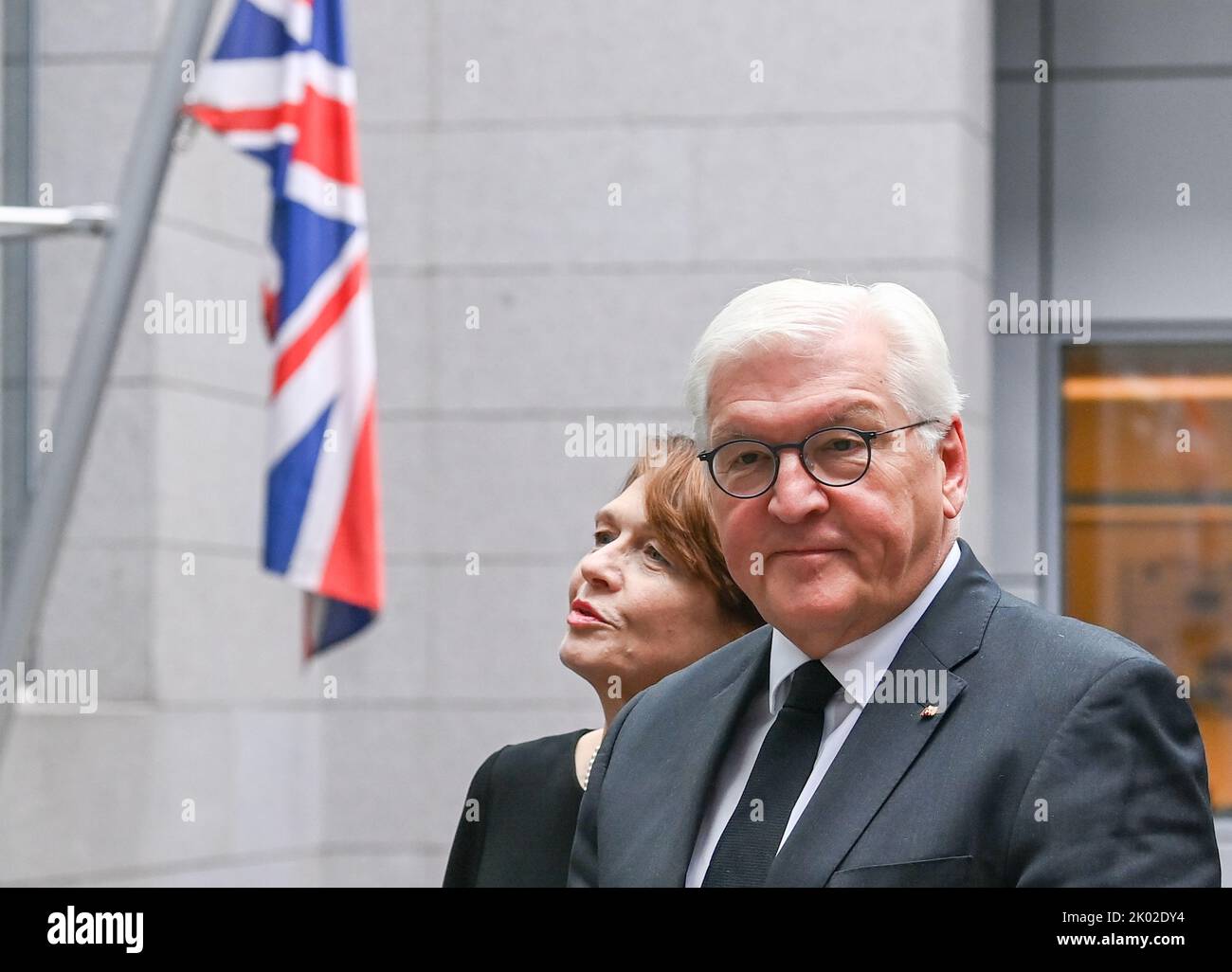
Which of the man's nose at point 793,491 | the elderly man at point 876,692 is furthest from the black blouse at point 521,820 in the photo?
the man's nose at point 793,491

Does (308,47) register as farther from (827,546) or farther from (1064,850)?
(1064,850)

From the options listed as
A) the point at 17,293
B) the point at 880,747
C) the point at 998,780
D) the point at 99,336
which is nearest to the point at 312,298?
the point at 99,336

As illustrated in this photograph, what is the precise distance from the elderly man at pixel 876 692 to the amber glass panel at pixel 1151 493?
501cm

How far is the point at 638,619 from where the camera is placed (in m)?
2.61

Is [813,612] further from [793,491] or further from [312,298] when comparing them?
[312,298]

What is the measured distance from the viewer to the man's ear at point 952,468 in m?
2.00

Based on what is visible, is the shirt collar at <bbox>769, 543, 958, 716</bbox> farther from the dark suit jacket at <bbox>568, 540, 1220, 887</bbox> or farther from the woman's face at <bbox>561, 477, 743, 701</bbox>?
the woman's face at <bbox>561, 477, 743, 701</bbox>

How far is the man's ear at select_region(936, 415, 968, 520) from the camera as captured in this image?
2.00 metres

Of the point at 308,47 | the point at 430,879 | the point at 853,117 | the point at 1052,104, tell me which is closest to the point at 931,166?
the point at 853,117

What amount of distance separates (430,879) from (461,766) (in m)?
0.40
